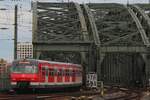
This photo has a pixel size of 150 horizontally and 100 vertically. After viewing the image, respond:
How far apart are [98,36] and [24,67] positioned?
96.9 ft

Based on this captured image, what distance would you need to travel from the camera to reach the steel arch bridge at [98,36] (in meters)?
64.1

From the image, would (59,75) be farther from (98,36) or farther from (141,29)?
(141,29)

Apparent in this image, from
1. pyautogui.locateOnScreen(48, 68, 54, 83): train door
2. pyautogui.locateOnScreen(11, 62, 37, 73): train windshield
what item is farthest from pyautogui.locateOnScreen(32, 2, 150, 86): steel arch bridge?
pyautogui.locateOnScreen(11, 62, 37, 73): train windshield

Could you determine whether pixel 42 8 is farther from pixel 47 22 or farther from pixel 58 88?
pixel 58 88

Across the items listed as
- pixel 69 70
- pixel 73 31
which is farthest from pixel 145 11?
pixel 69 70

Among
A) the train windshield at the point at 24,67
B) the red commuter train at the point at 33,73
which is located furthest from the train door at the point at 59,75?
the train windshield at the point at 24,67

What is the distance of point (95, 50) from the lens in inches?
2579

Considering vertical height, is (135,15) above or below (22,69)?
above

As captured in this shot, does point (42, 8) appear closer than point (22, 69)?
No

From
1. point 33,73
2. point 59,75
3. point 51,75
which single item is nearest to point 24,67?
point 33,73

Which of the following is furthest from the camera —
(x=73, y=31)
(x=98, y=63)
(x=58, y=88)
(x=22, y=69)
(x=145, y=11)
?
(x=145, y=11)

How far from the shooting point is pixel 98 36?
68.6 metres

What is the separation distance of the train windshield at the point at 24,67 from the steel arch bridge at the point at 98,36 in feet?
72.6

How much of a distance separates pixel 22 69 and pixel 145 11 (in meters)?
46.4
